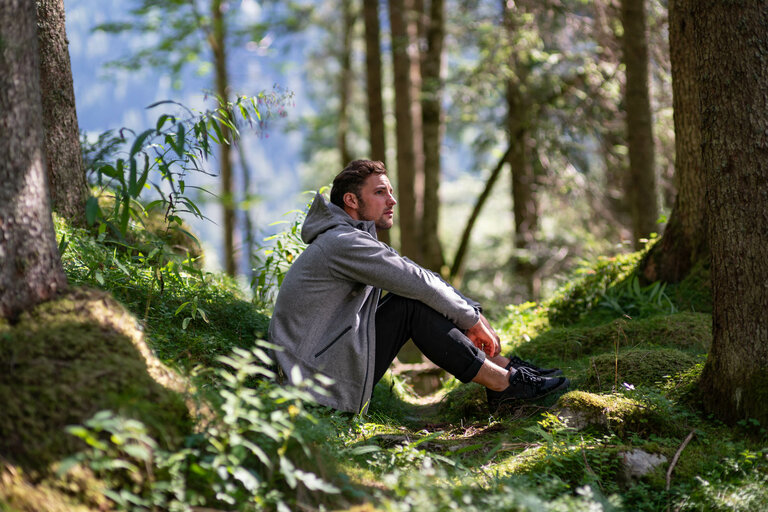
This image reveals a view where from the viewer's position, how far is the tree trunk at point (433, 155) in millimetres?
11094

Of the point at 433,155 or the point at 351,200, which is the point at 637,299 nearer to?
the point at 351,200

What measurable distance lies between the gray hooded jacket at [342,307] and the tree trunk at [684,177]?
2488 mm

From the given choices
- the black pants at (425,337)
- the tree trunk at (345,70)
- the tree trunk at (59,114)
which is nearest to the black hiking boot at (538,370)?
the black pants at (425,337)

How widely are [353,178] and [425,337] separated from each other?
3.81 ft

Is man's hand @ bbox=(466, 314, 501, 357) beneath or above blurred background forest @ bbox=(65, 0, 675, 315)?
beneath

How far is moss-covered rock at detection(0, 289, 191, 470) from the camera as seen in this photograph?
2057 millimetres

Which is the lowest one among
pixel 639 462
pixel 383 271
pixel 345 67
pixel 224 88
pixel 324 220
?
pixel 639 462

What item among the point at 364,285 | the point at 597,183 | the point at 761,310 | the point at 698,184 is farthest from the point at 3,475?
the point at 597,183

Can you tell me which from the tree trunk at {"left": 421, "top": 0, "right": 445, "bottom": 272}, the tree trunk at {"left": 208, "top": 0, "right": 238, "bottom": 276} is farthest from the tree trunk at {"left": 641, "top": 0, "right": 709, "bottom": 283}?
the tree trunk at {"left": 208, "top": 0, "right": 238, "bottom": 276}

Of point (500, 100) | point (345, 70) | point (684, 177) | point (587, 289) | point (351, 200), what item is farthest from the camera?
point (345, 70)

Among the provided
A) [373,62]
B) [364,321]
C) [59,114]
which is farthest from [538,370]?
[373,62]

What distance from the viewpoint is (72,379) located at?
7.31ft

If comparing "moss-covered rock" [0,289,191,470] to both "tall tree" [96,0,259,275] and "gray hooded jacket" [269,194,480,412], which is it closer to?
"gray hooded jacket" [269,194,480,412]

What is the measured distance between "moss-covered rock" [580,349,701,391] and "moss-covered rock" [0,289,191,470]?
2.55 metres
